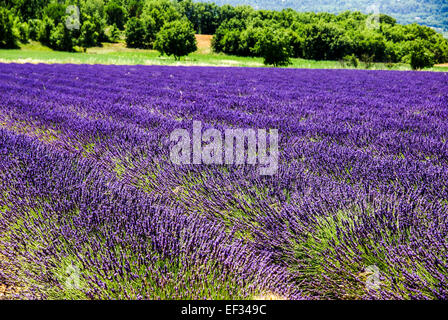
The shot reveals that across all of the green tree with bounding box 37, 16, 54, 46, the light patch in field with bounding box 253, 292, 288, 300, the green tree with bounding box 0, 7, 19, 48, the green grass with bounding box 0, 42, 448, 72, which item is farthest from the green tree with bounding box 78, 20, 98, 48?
the light patch in field with bounding box 253, 292, 288, 300

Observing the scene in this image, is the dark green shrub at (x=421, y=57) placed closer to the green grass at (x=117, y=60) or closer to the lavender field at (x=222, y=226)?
the green grass at (x=117, y=60)

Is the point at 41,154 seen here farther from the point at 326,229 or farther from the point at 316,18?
the point at 316,18

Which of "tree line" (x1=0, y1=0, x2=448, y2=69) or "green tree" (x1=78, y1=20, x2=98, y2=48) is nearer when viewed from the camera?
"tree line" (x1=0, y1=0, x2=448, y2=69)

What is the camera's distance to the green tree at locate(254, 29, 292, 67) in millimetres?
28906

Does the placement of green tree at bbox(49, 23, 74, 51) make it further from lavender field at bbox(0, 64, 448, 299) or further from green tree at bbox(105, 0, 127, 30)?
lavender field at bbox(0, 64, 448, 299)

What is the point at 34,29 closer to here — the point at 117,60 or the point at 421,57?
the point at 117,60

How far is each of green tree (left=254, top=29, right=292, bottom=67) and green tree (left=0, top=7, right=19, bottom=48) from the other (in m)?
39.5

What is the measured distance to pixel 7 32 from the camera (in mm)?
45438

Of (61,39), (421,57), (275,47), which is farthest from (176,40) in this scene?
(421,57)

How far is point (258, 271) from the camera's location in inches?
55.3

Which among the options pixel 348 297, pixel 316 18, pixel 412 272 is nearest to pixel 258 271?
pixel 348 297

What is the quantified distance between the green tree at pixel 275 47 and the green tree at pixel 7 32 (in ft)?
129

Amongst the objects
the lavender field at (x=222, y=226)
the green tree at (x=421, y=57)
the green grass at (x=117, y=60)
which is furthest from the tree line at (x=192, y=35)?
the lavender field at (x=222, y=226)

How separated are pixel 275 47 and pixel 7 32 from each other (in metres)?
41.3
